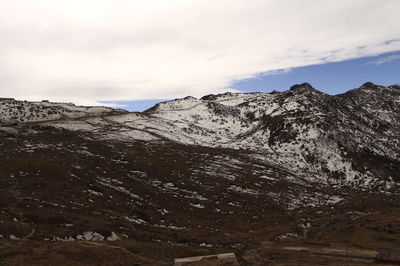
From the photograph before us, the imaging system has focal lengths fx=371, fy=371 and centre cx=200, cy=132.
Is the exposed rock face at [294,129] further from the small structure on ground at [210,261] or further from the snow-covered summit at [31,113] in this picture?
the small structure on ground at [210,261]

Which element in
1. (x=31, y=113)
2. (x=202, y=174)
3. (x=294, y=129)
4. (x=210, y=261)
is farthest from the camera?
(x=294, y=129)

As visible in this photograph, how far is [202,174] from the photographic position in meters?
87.2

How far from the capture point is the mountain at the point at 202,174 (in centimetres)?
5003

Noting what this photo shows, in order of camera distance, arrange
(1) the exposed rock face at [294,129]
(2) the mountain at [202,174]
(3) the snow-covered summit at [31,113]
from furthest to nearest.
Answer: (3) the snow-covered summit at [31,113] → (1) the exposed rock face at [294,129] → (2) the mountain at [202,174]

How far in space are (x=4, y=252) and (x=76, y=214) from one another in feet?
49.5

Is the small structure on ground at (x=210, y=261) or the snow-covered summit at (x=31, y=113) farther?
the snow-covered summit at (x=31, y=113)

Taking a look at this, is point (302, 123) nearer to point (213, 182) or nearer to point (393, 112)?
point (213, 182)

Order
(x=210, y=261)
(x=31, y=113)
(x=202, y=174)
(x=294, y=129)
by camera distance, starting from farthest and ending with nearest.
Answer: (x=294, y=129), (x=31, y=113), (x=202, y=174), (x=210, y=261)

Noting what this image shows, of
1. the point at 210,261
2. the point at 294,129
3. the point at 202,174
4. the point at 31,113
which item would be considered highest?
the point at 31,113

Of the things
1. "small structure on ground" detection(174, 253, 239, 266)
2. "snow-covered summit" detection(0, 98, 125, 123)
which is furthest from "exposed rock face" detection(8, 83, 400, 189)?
"small structure on ground" detection(174, 253, 239, 266)

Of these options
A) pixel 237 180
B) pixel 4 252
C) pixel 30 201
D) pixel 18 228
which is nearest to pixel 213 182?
pixel 237 180

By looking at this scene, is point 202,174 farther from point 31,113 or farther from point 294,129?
point 31,113

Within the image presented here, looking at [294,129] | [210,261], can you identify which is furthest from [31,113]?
[210,261]

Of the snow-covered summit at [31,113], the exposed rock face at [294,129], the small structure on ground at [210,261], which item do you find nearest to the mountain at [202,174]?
the exposed rock face at [294,129]
